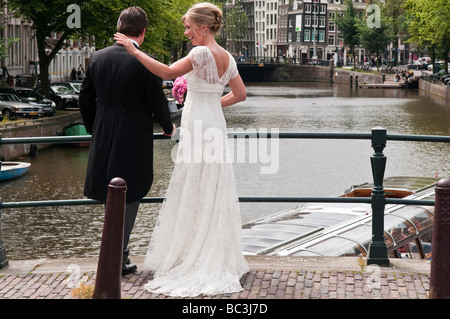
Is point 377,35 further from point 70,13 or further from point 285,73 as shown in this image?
point 70,13

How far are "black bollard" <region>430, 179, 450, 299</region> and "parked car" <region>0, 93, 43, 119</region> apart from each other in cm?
3156

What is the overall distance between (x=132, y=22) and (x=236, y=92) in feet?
2.93

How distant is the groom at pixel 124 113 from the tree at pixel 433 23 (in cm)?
5806

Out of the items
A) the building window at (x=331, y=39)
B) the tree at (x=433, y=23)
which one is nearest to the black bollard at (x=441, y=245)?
the tree at (x=433, y=23)

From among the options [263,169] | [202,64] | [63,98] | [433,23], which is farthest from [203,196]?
[433,23]

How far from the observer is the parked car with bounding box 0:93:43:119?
115ft

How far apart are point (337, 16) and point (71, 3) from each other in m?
62.9

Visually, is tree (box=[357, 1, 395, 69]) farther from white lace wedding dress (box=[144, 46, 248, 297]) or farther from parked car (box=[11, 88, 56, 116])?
white lace wedding dress (box=[144, 46, 248, 297])

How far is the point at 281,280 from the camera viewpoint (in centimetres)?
570

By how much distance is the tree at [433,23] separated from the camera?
61.1 metres

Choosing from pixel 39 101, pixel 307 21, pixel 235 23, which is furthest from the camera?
pixel 235 23

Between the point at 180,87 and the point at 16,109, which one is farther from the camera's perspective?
the point at 16,109

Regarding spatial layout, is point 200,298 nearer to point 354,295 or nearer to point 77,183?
point 354,295

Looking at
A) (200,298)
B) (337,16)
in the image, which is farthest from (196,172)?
(337,16)
